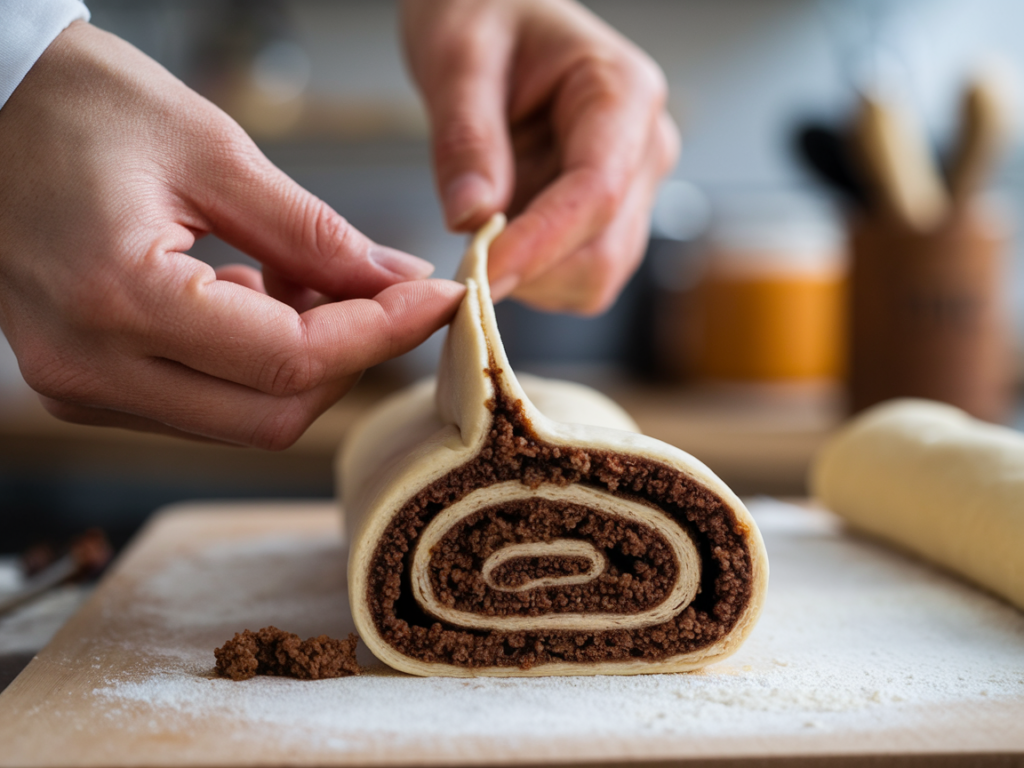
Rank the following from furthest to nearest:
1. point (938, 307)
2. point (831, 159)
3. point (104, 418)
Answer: point (831, 159) → point (938, 307) → point (104, 418)

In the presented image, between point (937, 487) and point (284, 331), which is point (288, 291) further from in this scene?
point (937, 487)

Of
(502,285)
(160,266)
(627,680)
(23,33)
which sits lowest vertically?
(627,680)

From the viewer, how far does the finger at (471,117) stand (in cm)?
181

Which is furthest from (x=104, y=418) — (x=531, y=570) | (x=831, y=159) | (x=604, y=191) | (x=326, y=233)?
(x=831, y=159)

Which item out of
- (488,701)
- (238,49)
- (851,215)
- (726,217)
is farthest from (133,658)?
(726,217)

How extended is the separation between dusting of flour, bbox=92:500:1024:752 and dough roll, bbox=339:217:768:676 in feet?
0.15

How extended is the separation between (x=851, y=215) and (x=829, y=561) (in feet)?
5.92

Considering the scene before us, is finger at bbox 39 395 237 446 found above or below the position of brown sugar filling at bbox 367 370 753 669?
above

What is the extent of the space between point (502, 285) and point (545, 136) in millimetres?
627

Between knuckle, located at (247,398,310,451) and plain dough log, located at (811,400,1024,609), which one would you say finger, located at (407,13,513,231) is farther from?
plain dough log, located at (811,400,1024,609)

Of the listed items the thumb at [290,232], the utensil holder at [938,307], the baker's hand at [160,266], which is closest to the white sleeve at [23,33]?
the baker's hand at [160,266]

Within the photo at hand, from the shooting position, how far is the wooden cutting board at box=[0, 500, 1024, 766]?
1.02m

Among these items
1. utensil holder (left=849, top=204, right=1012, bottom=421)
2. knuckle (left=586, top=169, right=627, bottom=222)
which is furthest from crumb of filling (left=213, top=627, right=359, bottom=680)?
utensil holder (left=849, top=204, right=1012, bottom=421)

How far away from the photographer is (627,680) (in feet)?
4.19
